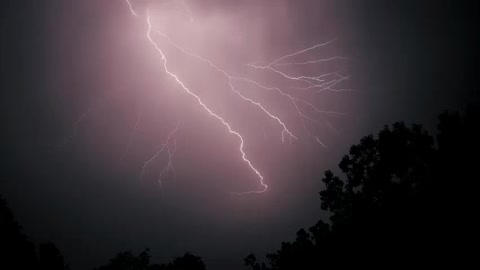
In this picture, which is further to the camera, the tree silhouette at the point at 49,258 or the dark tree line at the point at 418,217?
the tree silhouette at the point at 49,258

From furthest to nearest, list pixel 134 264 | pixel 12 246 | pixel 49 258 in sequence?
pixel 134 264
pixel 49 258
pixel 12 246

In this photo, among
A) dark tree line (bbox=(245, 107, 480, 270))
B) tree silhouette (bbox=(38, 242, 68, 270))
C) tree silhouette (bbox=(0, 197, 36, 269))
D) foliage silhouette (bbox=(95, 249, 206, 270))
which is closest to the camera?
dark tree line (bbox=(245, 107, 480, 270))

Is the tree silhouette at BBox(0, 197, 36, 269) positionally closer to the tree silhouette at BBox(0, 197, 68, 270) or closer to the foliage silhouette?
the tree silhouette at BBox(0, 197, 68, 270)

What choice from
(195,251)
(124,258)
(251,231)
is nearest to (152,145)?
(195,251)

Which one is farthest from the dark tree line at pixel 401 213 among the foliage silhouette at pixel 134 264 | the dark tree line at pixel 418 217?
the foliage silhouette at pixel 134 264

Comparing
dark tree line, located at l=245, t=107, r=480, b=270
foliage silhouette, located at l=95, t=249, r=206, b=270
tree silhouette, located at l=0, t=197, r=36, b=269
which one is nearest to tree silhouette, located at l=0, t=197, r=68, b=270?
tree silhouette, located at l=0, t=197, r=36, b=269

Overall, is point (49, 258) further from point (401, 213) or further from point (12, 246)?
point (401, 213)

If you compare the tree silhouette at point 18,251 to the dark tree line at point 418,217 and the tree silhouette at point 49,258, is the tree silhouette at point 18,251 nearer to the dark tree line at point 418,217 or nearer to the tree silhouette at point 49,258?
the tree silhouette at point 49,258

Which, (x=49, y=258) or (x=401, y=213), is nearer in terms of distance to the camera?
(x=401, y=213)

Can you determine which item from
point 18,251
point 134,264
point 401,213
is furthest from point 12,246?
point 134,264

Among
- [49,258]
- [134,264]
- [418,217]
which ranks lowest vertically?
[418,217]

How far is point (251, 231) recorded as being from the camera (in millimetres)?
128125

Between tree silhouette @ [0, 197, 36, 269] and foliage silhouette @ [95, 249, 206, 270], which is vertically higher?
foliage silhouette @ [95, 249, 206, 270]

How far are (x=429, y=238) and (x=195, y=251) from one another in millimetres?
119882
